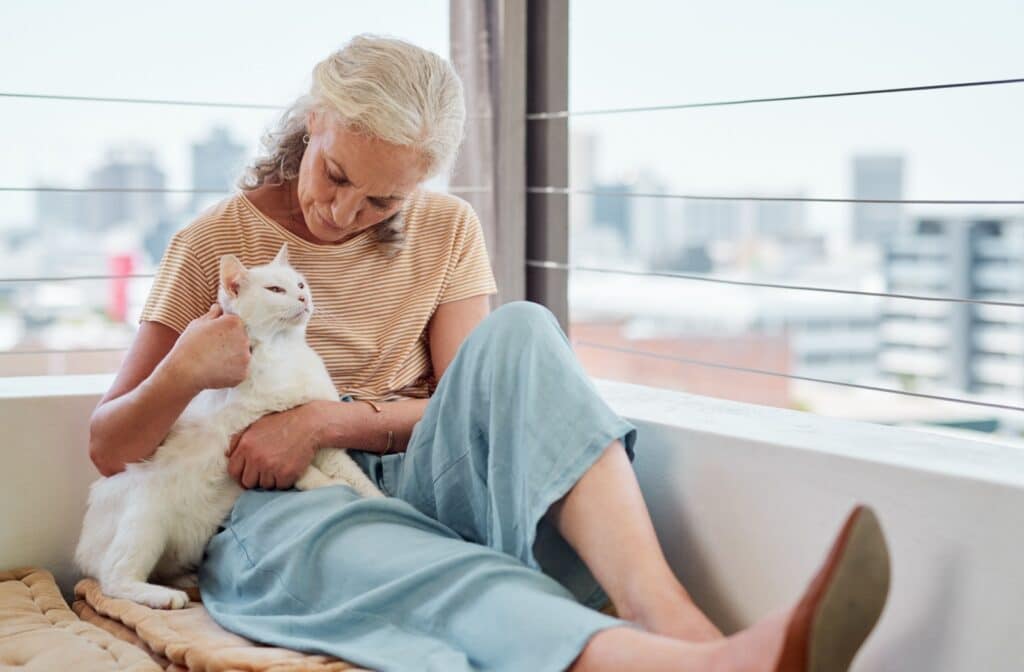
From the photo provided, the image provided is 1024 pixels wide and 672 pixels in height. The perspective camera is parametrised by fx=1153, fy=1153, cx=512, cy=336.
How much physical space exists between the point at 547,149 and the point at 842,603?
1.40 metres

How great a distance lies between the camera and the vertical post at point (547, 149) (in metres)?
2.21

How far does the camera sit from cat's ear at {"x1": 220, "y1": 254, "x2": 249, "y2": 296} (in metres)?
1.54

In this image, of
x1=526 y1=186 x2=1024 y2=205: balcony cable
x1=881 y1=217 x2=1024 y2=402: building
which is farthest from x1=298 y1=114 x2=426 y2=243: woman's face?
x1=881 y1=217 x2=1024 y2=402: building

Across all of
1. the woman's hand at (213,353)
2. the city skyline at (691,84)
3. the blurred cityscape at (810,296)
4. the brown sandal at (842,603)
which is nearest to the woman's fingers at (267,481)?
the woman's hand at (213,353)

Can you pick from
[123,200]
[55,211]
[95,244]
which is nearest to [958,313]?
[123,200]

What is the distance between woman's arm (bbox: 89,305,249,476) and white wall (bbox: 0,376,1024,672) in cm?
22

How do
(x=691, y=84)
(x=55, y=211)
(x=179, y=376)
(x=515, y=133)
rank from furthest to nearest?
(x=691, y=84)
(x=55, y=211)
(x=515, y=133)
(x=179, y=376)

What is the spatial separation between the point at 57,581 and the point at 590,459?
0.91 meters

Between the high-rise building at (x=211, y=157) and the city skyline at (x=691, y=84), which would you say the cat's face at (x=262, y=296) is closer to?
the city skyline at (x=691, y=84)

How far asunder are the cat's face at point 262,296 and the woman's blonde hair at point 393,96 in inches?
9.0

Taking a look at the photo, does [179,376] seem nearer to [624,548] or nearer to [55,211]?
[624,548]

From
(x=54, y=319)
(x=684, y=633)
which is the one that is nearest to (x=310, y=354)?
(x=684, y=633)

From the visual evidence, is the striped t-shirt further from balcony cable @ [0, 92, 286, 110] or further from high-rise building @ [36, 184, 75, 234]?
high-rise building @ [36, 184, 75, 234]

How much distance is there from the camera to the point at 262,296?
1538 mm
